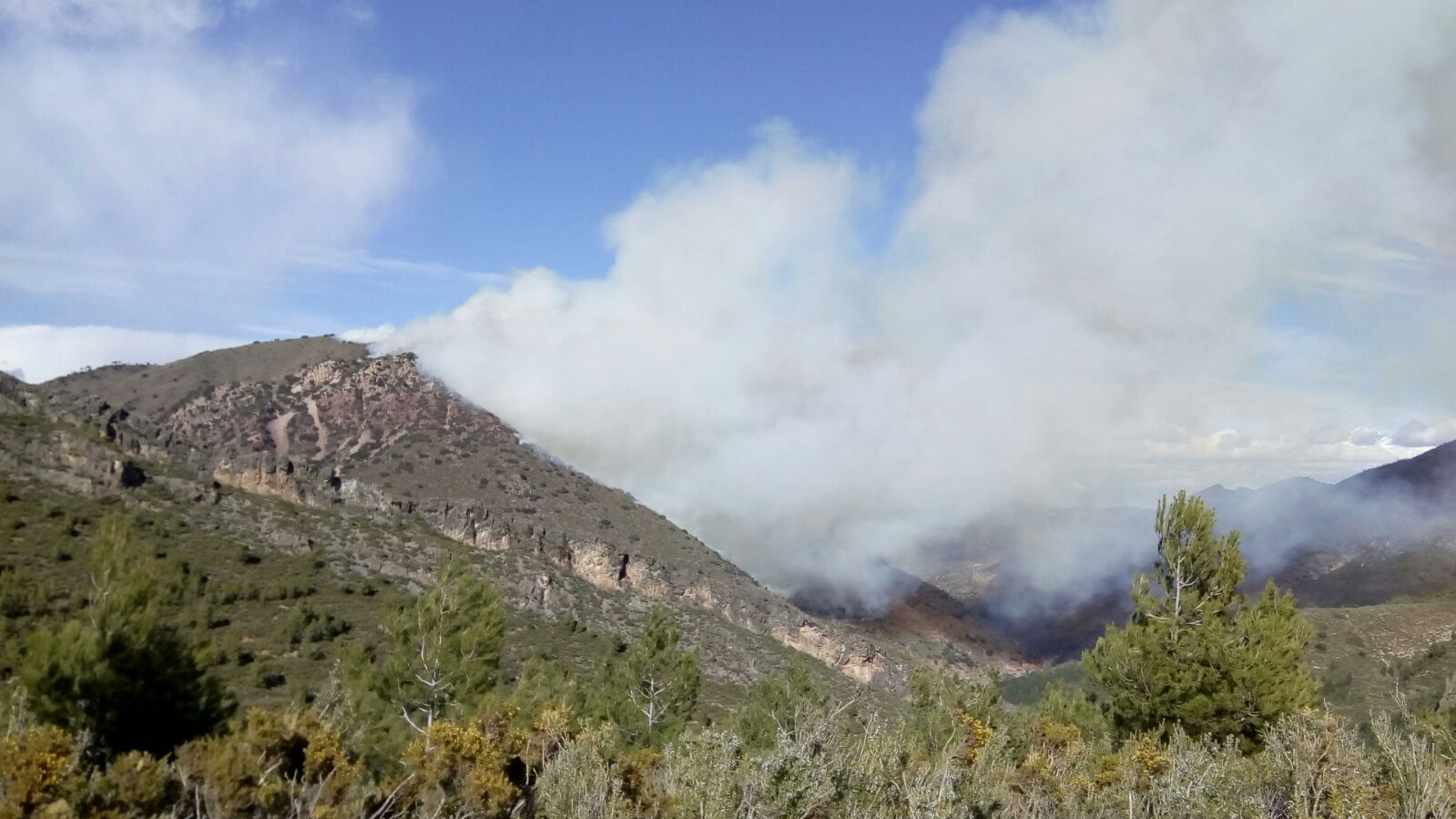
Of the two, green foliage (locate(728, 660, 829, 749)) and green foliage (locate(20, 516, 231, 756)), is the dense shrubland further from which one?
green foliage (locate(728, 660, 829, 749))

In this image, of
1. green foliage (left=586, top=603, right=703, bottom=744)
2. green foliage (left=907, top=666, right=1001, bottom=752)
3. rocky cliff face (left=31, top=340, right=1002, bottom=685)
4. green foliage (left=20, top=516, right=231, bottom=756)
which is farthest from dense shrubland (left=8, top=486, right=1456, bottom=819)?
rocky cliff face (left=31, top=340, right=1002, bottom=685)

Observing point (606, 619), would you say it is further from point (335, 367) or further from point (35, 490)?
point (335, 367)

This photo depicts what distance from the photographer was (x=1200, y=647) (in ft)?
66.7

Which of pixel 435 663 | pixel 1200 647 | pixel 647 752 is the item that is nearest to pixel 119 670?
pixel 435 663

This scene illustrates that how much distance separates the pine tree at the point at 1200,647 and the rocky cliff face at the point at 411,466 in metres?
38.1

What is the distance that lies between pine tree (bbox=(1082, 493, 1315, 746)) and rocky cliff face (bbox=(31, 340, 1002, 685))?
38143mm

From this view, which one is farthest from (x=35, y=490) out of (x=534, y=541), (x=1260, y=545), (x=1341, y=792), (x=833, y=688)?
(x=1260, y=545)

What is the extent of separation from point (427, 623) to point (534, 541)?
4038cm

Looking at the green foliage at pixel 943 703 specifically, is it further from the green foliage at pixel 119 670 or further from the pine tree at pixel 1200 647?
the green foliage at pixel 119 670

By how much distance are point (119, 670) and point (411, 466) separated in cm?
6478

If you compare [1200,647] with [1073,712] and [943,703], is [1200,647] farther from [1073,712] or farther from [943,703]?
[1073,712]

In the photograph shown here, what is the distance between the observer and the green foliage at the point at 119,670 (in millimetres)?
11539

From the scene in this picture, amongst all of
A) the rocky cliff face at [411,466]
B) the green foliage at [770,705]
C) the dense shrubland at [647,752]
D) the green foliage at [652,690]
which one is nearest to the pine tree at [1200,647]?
the dense shrubland at [647,752]

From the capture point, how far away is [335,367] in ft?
304
